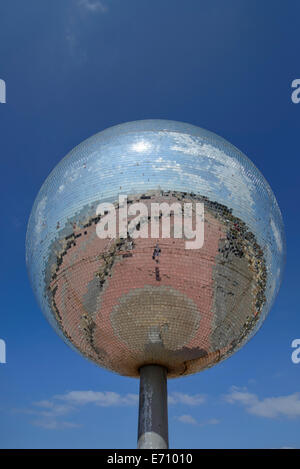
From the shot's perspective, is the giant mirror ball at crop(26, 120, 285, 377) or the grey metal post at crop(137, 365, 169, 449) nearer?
the giant mirror ball at crop(26, 120, 285, 377)

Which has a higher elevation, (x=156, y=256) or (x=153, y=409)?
(x=156, y=256)

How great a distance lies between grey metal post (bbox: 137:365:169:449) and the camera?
10820 millimetres

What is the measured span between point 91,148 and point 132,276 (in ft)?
12.9

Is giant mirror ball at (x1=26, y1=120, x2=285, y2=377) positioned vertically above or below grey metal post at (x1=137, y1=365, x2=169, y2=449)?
above

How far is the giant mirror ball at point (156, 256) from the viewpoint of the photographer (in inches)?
394

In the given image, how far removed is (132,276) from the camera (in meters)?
9.97

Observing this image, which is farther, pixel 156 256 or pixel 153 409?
pixel 153 409

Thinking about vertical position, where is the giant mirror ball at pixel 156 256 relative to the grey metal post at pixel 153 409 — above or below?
above

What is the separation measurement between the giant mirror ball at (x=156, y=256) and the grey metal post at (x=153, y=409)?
43cm

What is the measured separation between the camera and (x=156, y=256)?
9.84 meters

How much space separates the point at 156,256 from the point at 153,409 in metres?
4.54

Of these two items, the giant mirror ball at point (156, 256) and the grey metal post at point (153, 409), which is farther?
the grey metal post at point (153, 409)

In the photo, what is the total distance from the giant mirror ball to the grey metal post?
1.42 feet

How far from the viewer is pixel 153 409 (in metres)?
11.3
